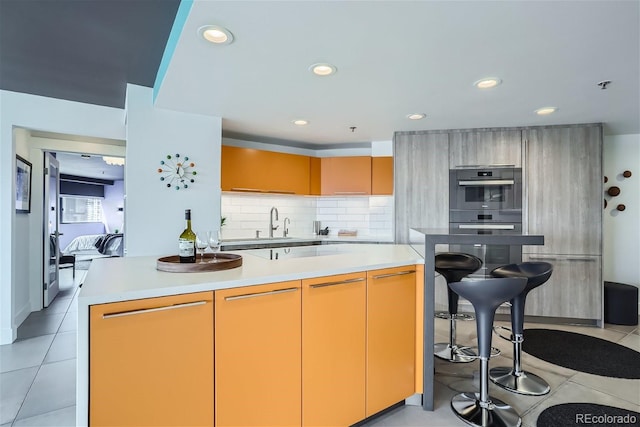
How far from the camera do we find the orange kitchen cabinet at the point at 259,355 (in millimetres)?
1435

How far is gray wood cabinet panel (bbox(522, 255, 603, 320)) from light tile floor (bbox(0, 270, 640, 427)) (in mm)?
339

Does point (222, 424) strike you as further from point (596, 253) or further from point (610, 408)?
point (596, 253)

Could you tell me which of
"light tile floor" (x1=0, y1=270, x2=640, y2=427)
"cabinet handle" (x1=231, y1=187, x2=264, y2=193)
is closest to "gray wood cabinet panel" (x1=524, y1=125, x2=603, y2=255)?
"light tile floor" (x1=0, y1=270, x2=640, y2=427)

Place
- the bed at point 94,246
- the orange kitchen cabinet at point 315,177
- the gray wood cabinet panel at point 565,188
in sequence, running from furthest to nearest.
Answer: the bed at point 94,246, the orange kitchen cabinet at point 315,177, the gray wood cabinet panel at point 565,188

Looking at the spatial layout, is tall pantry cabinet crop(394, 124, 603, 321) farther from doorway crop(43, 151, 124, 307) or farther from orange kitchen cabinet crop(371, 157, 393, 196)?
doorway crop(43, 151, 124, 307)

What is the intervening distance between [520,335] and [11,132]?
4748mm

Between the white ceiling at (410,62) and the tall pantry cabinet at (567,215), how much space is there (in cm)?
29

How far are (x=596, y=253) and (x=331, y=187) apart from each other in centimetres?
328

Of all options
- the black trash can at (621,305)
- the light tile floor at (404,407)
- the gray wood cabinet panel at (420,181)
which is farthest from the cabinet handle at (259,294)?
the black trash can at (621,305)

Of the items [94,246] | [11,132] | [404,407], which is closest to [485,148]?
[404,407]

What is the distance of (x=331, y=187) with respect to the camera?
16.1 ft

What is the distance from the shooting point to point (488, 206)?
4.01 m

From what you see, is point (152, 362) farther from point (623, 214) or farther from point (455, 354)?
point (623, 214)

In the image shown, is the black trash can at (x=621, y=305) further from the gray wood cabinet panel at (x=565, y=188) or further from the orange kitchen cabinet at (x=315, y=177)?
the orange kitchen cabinet at (x=315, y=177)
